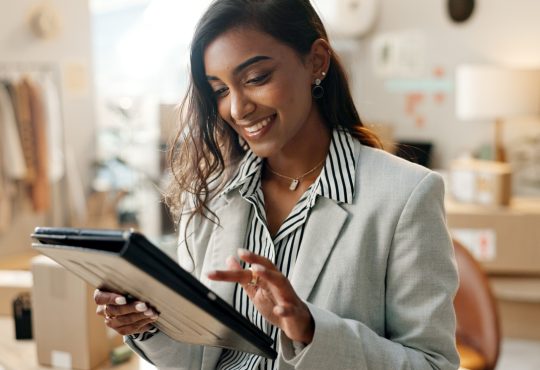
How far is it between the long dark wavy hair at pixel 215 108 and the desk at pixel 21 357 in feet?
1.75

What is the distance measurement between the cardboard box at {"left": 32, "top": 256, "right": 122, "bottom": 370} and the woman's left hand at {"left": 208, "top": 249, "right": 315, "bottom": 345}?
2.95 feet

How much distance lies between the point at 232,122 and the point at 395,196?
34cm

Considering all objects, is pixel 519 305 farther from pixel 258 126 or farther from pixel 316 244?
pixel 258 126

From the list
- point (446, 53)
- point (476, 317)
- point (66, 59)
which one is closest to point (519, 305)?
point (476, 317)

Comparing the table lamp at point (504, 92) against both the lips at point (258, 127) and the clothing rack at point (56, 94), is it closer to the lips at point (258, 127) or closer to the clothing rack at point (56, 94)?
the clothing rack at point (56, 94)

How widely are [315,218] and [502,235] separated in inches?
109

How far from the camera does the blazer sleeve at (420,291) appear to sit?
1.20m

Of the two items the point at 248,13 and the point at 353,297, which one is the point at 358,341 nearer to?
the point at 353,297

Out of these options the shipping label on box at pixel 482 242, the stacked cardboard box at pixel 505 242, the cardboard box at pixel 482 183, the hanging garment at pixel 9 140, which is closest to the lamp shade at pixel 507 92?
the cardboard box at pixel 482 183

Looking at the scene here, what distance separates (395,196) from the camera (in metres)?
1.26

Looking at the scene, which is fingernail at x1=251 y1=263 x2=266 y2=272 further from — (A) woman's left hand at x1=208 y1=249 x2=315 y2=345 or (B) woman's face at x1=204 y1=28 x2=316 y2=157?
(B) woman's face at x1=204 y1=28 x2=316 y2=157

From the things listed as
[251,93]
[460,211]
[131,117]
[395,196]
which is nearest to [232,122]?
[251,93]

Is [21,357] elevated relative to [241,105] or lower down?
lower down

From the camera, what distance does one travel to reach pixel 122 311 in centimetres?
119
